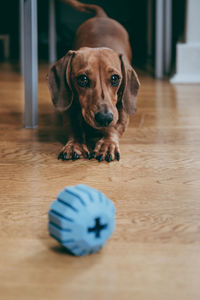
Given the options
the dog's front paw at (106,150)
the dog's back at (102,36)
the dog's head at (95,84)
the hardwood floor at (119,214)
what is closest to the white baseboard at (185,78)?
the dog's back at (102,36)

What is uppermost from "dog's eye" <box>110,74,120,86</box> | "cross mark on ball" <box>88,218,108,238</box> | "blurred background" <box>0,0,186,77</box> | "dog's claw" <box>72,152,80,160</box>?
"cross mark on ball" <box>88,218,108,238</box>

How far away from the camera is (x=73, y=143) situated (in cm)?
151

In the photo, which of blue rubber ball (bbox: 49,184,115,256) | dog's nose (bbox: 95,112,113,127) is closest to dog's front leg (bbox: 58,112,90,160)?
dog's nose (bbox: 95,112,113,127)

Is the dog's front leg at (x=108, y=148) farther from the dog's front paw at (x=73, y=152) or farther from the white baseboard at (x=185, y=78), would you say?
the white baseboard at (x=185, y=78)

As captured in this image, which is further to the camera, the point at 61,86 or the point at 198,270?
the point at 61,86

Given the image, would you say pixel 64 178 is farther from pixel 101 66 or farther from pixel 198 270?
pixel 198 270

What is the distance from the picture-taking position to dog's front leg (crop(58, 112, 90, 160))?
1.44m

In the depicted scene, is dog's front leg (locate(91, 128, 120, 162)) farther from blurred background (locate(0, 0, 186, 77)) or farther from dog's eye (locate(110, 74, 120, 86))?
blurred background (locate(0, 0, 186, 77))

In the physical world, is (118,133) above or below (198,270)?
below

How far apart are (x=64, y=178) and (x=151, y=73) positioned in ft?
7.32

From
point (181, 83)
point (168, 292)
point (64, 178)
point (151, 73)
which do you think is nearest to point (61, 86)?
point (64, 178)

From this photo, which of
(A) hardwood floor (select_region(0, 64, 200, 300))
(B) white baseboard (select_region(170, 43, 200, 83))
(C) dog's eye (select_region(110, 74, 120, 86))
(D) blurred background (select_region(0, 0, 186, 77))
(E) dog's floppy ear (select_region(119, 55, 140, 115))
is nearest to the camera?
(A) hardwood floor (select_region(0, 64, 200, 300))

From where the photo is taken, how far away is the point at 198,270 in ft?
2.53

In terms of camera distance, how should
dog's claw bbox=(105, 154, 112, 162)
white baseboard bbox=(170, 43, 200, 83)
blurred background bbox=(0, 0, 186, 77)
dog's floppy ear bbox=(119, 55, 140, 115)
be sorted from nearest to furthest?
dog's claw bbox=(105, 154, 112, 162)
dog's floppy ear bbox=(119, 55, 140, 115)
white baseboard bbox=(170, 43, 200, 83)
blurred background bbox=(0, 0, 186, 77)
